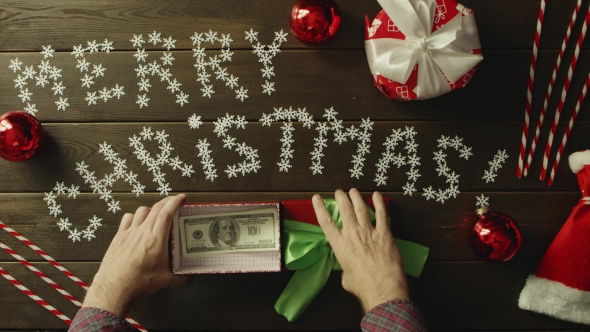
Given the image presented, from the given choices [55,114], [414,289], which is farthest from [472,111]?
[55,114]

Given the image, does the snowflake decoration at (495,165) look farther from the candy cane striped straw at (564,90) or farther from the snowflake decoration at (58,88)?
the snowflake decoration at (58,88)

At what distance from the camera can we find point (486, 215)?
4.11ft

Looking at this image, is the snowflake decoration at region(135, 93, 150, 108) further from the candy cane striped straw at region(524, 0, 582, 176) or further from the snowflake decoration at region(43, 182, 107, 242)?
the candy cane striped straw at region(524, 0, 582, 176)

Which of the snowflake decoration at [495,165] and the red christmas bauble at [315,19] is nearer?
the red christmas bauble at [315,19]

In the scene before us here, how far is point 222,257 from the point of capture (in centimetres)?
124

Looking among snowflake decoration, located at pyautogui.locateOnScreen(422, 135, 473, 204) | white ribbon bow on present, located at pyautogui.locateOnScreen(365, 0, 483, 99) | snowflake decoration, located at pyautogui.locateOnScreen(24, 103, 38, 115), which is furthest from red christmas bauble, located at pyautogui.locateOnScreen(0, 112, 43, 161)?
snowflake decoration, located at pyautogui.locateOnScreen(422, 135, 473, 204)

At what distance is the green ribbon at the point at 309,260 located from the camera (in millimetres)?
1221

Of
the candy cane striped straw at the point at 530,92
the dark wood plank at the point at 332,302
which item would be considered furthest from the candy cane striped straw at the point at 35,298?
the candy cane striped straw at the point at 530,92

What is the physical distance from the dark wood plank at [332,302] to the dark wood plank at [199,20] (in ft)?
2.19

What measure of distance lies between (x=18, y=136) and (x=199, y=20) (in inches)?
23.3

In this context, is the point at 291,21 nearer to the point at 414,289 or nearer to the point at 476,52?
the point at 476,52

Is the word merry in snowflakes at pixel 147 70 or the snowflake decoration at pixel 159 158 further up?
the word merry in snowflakes at pixel 147 70

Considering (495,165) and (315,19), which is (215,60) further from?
(495,165)

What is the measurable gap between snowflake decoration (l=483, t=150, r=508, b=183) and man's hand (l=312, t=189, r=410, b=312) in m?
0.34
